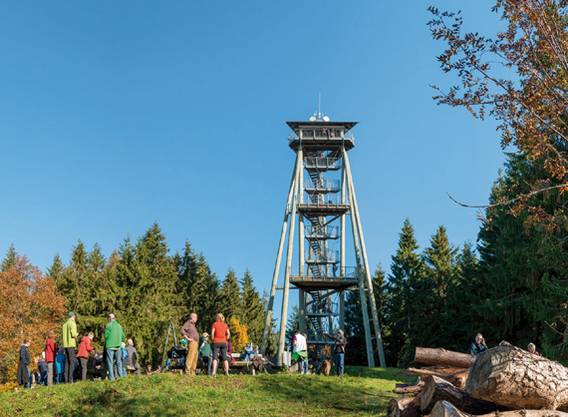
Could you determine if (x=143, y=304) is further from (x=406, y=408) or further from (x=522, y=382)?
(x=522, y=382)

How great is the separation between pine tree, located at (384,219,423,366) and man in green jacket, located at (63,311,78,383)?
1148 inches

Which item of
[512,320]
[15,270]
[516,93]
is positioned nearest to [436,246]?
[512,320]

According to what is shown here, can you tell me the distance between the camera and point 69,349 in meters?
18.3

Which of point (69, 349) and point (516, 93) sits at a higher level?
point (516, 93)

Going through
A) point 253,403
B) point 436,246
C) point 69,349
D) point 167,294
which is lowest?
point 253,403

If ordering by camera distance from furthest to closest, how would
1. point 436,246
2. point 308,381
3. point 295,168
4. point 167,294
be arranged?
1. point 436,246
2. point 167,294
3. point 295,168
4. point 308,381

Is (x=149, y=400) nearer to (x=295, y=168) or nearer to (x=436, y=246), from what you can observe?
(x=295, y=168)

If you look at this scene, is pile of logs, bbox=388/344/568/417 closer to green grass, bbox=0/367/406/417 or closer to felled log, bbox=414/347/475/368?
green grass, bbox=0/367/406/417

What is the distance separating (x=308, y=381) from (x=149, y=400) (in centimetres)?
483

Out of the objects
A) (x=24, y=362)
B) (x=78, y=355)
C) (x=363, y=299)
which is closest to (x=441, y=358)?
(x=78, y=355)

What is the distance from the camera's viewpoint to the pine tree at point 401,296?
46.0m

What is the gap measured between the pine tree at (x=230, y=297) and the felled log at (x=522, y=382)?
49.0m

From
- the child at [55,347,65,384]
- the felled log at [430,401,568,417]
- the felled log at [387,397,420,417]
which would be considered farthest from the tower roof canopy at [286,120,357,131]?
the felled log at [430,401,568,417]

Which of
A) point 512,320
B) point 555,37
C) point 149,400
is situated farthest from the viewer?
point 512,320
